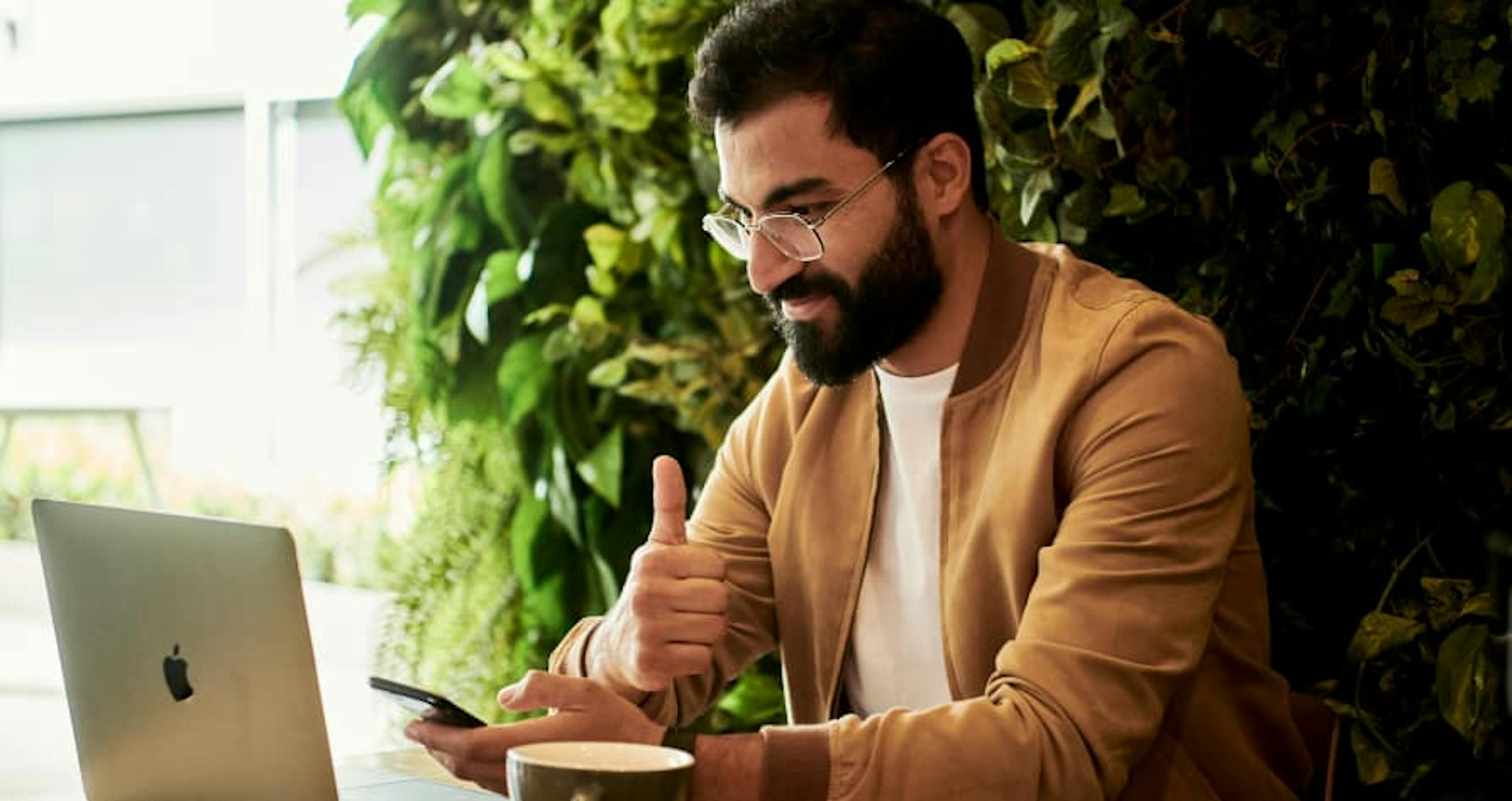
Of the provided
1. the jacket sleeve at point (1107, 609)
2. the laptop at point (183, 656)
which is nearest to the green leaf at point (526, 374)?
the jacket sleeve at point (1107, 609)

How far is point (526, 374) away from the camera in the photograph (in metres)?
3.03

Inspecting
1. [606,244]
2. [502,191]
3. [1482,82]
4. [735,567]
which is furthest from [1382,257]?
[502,191]

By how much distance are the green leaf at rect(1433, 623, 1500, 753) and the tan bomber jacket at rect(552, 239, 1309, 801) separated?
17cm

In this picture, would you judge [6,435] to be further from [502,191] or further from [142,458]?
[502,191]

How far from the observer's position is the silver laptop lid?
1395mm

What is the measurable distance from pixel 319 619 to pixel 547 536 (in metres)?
1.20

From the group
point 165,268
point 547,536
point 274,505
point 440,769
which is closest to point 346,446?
A: point 274,505

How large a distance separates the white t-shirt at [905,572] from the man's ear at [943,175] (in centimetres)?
17

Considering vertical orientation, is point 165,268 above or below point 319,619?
above

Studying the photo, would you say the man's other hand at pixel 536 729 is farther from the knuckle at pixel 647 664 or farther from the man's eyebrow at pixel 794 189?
the man's eyebrow at pixel 794 189

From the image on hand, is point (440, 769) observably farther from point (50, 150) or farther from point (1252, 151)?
point (50, 150)

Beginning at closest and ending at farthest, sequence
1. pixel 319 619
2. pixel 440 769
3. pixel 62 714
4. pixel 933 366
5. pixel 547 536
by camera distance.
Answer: pixel 440 769
pixel 933 366
pixel 547 536
pixel 319 619
pixel 62 714

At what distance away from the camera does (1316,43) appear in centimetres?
197

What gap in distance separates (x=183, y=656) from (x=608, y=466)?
151cm
